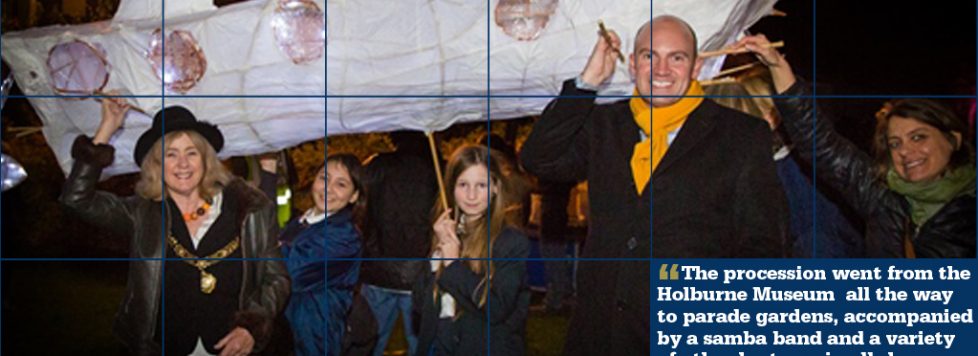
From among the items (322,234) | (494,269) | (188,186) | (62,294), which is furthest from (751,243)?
(62,294)

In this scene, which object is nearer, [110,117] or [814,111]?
[814,111]

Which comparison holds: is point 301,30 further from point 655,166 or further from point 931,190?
point 931,190

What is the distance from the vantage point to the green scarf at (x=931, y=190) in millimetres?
4383

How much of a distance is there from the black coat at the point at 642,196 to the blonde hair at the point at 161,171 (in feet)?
4.04

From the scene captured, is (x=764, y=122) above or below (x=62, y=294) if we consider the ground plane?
above

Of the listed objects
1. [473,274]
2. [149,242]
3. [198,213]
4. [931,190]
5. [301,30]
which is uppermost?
[301,30]

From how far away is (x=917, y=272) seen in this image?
14.6 ft

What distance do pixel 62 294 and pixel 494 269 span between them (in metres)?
1.75

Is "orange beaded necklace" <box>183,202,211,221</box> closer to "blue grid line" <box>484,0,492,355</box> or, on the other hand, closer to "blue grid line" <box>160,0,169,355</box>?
"blue grid line" <box>160,0,169,355</box>

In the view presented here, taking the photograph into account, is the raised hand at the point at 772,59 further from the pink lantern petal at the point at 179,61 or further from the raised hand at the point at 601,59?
the pink lantern petal at the point at 179,61

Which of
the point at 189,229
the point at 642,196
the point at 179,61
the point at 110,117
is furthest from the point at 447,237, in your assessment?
the point at 110,117

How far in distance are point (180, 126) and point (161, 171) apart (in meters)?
0.20

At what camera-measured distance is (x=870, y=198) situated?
173 inches

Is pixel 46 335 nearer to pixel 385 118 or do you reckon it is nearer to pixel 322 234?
pixel 322 234
